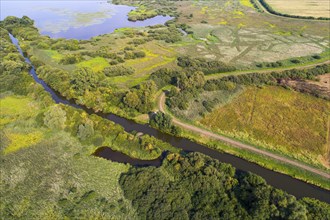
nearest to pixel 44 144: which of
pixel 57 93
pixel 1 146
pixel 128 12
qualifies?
pixel 1 146

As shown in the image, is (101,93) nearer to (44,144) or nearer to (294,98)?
(44,144)

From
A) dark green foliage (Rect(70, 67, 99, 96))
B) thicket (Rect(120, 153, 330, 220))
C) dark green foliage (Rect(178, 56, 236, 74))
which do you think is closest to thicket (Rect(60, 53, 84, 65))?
dark green foliage (Rect(70, 67, 99, 96))

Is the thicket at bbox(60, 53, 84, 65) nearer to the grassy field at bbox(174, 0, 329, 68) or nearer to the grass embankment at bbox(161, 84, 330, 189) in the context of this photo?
the grassy field at bbox(174, 0, 329, 68)

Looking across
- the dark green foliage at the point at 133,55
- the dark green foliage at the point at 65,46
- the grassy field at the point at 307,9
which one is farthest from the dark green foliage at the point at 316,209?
the grassy field at the point at 307,9

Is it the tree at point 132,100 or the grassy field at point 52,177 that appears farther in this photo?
the tree at point 132,100

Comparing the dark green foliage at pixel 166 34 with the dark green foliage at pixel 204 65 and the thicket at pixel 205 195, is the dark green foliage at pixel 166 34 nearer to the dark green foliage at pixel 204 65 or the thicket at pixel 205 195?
the dark green foliage at pixel 204 65

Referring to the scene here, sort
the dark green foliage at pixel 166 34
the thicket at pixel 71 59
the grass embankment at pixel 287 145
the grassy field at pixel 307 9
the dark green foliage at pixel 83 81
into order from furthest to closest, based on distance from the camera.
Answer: the grassy field at pixel 307 9 → the dark green foliage at pixel 166 34 → the thicket at pixel 71 59 → the dark green foliage at pixel 83 81 → the grass embankment at pixel 287 145
